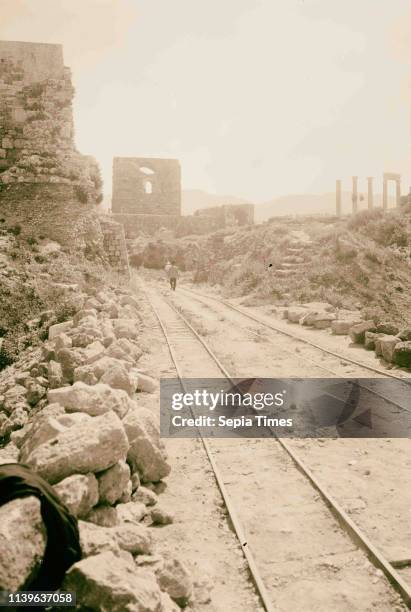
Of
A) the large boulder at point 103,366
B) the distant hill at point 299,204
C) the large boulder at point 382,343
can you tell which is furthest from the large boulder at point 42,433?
the distant hill at point 299,204

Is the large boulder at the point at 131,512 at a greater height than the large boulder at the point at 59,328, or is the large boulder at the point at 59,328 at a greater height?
the large boulder at the point at 59,328

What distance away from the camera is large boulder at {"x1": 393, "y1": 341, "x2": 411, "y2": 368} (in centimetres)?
1067

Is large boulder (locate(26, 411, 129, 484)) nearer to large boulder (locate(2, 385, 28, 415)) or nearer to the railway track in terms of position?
the railway track

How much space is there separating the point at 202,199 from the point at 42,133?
5912 inches

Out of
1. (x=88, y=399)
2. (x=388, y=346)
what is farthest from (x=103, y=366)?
(x=388, y=346)

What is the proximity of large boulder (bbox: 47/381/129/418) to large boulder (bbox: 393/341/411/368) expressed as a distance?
7143mm

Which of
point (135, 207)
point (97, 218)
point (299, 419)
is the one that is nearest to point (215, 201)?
point (135, 207)

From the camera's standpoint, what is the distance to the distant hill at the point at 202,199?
511 ft

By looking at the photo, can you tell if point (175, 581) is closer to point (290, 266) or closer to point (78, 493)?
point (78, 493)

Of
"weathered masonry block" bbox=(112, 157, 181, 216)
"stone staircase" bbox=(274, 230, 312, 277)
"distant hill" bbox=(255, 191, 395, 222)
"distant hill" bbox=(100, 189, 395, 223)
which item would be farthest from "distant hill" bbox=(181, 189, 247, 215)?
"stone staircase" bbox=(274, 230, 312, 277)

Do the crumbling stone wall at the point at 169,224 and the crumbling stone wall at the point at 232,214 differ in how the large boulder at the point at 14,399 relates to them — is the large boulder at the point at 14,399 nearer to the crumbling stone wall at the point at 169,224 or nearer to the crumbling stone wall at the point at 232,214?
the crumbling stone wall at the point at 169,224

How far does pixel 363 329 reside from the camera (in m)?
13.2

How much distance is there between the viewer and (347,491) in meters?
5.59

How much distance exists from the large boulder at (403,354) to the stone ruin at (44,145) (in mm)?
11792
